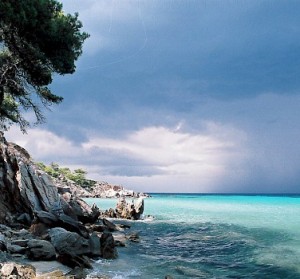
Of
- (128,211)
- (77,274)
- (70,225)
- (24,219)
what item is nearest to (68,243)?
(77,274)

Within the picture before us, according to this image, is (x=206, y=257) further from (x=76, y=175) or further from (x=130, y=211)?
(x=76, y=175)

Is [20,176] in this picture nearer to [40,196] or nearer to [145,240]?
[40,196]

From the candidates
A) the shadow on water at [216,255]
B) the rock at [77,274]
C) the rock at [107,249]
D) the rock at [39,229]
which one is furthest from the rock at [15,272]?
the rock at [39,229]

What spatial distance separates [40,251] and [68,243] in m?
1.88

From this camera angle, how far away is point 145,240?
29016 mm

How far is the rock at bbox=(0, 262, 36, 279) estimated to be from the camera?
11.8m

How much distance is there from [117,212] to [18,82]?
98.4ft

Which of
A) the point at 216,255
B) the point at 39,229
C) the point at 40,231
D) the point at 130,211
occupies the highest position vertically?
the point at 39,229

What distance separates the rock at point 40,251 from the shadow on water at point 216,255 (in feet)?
15.9

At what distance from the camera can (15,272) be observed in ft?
39.9

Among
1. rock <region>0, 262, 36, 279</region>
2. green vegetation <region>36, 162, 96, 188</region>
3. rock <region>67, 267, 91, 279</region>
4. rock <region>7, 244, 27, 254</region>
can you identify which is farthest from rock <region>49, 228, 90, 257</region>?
green vegetation <region>36, 162, 96, 188</region>

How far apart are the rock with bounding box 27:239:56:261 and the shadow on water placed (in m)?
4.83

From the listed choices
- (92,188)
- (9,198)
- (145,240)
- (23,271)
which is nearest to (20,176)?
(9,198)

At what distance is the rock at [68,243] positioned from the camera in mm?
17672
